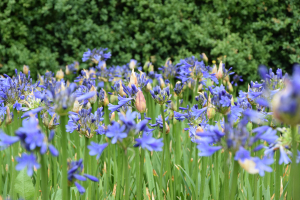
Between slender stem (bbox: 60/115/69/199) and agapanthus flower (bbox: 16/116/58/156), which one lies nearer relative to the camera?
agapanthus flower (bbox: 16/116/58/156)

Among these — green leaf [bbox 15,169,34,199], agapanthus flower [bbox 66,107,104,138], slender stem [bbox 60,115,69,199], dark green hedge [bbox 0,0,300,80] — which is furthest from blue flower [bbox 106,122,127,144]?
dark green hedge [bbox 0,0,300,80]

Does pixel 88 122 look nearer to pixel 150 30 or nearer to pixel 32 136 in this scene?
pixel 32 136

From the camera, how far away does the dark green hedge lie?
6.49 metres

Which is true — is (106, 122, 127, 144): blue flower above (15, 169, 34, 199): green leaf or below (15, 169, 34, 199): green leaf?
above

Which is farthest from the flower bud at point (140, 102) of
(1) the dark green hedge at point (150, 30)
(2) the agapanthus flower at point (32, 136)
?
(1) the dark green hedge at point (150, 30)

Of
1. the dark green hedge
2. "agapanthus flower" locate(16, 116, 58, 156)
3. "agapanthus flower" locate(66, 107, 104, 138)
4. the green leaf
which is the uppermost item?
the dark green hedge

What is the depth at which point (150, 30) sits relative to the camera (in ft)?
22.6

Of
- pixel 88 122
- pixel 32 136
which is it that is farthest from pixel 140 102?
pixel 32 136

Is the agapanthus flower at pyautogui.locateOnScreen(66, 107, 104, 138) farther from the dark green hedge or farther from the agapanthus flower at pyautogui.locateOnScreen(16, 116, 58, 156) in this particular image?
the dark green hedge

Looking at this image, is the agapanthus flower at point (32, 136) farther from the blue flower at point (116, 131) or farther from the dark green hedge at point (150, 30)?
the dark green hedge at point (150, 30)

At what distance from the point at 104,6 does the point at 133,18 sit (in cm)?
69

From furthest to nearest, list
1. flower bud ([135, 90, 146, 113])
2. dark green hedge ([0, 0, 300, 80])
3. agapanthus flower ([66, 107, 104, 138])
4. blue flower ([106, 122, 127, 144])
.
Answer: dark green hedge ([0, 0, 300, 80]) < flower bud ([135, 90, 146, 113]) < agapanthus flower ([66, 107, 104, 138]) < blue flower ([106, 122, 127, 144])

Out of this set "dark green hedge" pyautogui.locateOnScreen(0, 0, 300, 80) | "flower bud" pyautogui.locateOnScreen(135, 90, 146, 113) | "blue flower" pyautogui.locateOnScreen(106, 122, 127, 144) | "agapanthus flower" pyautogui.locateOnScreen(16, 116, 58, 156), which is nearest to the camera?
"agapanthus flower" pyautogui.locateOnScreen(16, 116, 58, 156)

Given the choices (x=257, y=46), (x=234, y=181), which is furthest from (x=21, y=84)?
(x=257, y=46)
